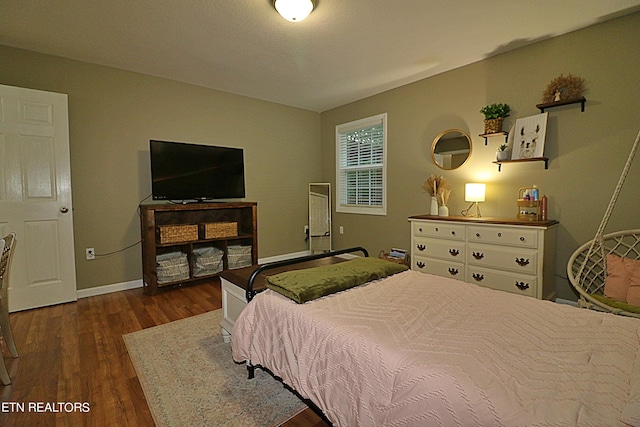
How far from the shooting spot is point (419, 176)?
12.9ft

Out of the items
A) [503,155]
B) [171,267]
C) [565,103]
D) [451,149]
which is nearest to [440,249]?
[503,155]

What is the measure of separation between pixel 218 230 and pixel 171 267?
2.23ft

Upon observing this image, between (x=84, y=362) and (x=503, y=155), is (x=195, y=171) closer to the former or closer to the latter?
(x=84, y=362)

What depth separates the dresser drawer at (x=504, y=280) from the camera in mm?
2607

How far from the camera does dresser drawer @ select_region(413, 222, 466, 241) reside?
3.02 metres

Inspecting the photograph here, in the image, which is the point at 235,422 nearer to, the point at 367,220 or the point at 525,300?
the point at 525,300

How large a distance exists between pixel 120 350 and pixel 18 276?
1565 millimetres

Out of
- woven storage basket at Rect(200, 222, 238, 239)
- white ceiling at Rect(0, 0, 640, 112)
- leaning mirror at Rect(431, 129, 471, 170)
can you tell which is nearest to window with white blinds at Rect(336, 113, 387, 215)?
leaning mirror at Rect(431, 129, 471, 170)

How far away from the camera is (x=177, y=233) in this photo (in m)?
3.49

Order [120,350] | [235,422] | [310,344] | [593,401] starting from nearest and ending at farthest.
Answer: [593,401] < [310,344] < [235,422] < [120,350]

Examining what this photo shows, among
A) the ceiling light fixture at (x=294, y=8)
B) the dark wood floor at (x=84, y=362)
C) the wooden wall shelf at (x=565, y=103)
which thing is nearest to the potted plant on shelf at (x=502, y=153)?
the wooden wall shelf at (x=565, y=103)

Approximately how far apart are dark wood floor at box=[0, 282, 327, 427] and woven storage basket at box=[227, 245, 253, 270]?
688 millimetres

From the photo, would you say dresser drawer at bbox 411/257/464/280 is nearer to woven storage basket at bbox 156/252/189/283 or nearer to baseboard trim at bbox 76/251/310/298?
woven storage basket at bbox 156/252/189/283

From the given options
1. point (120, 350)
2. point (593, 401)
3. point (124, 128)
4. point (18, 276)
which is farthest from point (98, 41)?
point (593, 401)
